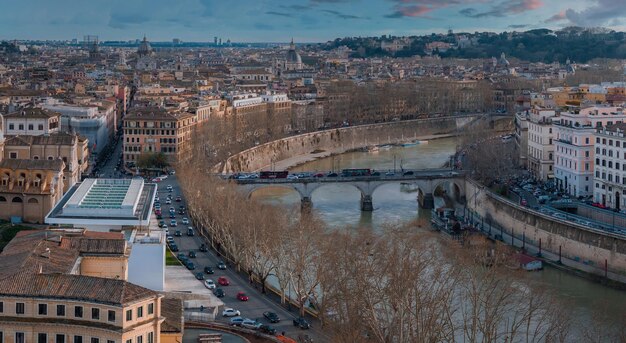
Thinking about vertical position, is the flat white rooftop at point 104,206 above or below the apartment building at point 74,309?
above

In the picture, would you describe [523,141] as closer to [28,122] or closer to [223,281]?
[28,122]

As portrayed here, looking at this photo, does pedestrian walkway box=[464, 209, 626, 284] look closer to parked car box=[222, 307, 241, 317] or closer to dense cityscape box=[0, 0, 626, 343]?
dense cityscape box=[0, 0, 626, 343]

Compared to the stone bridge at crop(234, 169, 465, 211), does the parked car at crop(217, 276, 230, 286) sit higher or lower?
lower

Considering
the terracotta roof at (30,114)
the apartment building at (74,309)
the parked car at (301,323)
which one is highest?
the terracotta roof at (30,114)

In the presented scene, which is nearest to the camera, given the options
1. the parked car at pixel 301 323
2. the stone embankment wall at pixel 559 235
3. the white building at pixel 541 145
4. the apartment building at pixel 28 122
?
the parked car at pixel 301 323

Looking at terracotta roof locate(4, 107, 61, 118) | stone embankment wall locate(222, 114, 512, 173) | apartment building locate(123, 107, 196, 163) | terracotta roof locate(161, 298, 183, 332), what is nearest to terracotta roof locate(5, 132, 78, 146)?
terracotta roof locate(4, 107, 61, 118)

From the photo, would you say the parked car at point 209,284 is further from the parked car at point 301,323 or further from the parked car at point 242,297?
the parked car at point 301,323

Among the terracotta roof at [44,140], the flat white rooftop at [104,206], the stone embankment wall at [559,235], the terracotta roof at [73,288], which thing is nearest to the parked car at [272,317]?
the flat white rooftop at [104,206]
